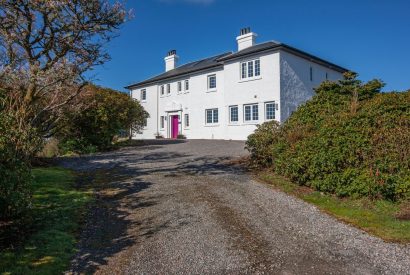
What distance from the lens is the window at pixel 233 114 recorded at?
84.9ft

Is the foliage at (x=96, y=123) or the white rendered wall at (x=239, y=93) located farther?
the white rendered wall at (x=239, y=93)

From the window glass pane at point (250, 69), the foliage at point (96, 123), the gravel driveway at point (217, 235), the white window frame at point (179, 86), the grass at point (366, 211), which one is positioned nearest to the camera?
the gravel driveway at point (217, 235)

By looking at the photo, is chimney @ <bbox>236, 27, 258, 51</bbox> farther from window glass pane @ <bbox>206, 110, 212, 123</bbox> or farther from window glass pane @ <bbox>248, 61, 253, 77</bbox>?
window glass pane @ <bbox>206, 110, 212, 123</bbox>

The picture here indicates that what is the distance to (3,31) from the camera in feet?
30.3

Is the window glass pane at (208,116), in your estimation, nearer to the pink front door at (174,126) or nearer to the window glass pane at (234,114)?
the window glass pane at (234,114)

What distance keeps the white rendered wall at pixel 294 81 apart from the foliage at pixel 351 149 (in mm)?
11572

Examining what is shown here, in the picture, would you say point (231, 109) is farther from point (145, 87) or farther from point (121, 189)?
point (121, 189)

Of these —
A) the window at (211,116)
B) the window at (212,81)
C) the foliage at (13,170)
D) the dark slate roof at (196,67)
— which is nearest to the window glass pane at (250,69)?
the dark slate roof at (196,67)

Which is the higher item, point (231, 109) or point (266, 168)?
point (231, 109)

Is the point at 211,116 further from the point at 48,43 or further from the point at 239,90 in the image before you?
the point at 48,43

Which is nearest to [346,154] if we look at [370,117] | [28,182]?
[370,117]

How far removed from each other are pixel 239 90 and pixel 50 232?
68.0 ft

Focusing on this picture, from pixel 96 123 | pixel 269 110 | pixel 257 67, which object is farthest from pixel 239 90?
pixel 96 123

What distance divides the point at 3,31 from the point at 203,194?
702cm
